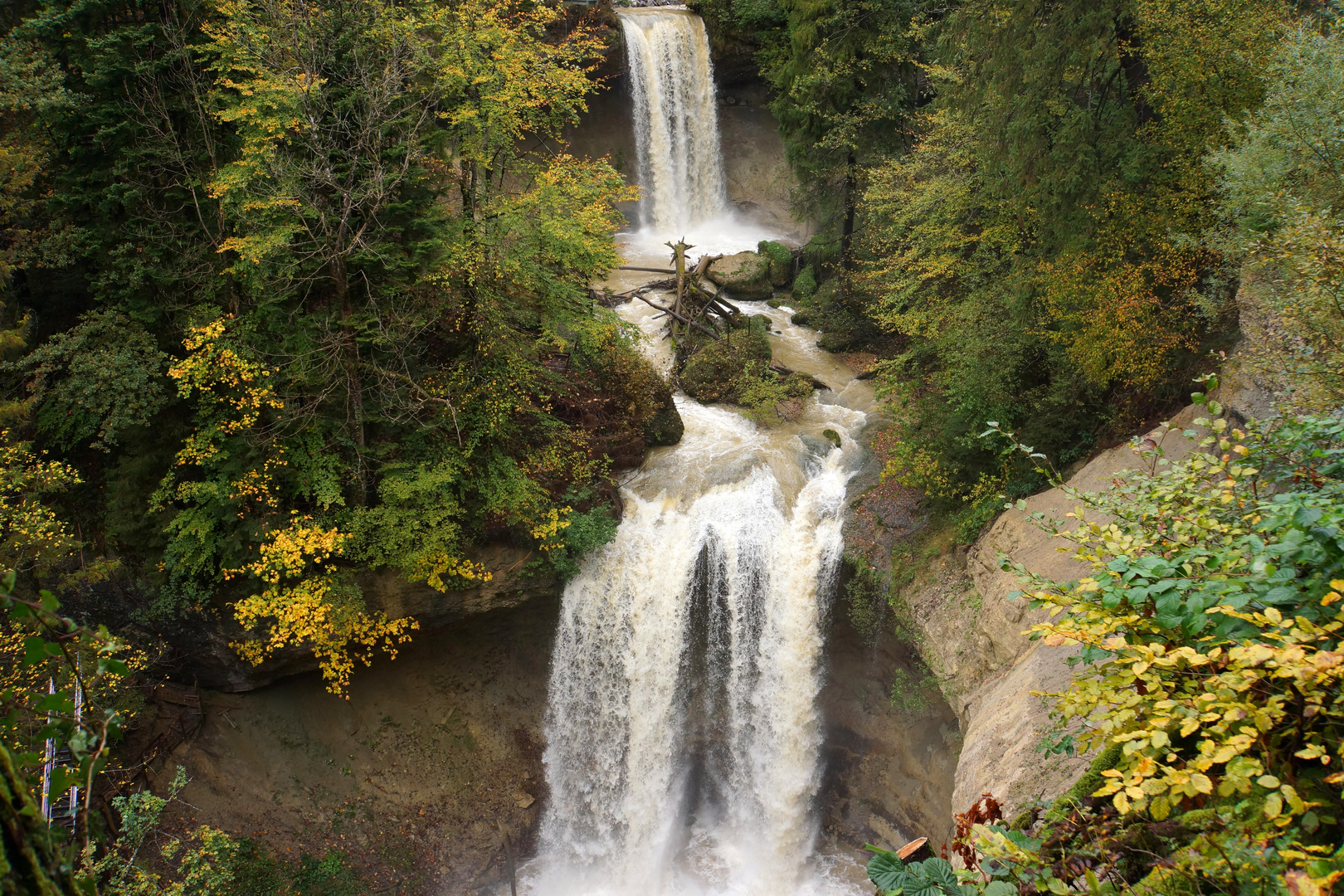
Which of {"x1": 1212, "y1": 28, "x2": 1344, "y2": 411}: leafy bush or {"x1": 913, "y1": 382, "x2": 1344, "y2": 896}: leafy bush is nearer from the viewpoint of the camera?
{"x1": 913, "y1": 382, "x2": 1344, "y2": 896}: leafy bush

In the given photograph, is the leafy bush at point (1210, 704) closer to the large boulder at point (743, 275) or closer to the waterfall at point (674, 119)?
the large boulder at point (743, 275)

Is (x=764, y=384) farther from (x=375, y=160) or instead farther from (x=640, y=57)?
(x=640, y=57)

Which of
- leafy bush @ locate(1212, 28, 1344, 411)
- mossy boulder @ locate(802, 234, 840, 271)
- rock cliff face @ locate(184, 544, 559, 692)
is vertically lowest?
Result: rock cliff face @ locate(184, 544, 559, 692)

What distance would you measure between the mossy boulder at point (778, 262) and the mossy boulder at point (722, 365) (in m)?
5.52

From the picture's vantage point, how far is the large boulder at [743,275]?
74.7 ft

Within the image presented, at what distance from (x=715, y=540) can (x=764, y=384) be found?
4.72 metres

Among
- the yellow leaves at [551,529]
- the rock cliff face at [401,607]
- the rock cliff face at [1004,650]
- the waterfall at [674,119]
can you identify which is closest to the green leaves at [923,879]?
the rock cliff face at [1004,650]

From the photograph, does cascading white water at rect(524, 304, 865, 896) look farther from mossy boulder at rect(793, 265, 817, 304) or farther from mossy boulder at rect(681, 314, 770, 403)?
mossy boulder at rect(793, 265, 817, 304)

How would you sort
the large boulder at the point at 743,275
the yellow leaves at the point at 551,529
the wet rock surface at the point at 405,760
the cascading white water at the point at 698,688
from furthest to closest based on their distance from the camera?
the large boulder at the point at 743,275 → the cascading white water at the point at 698,688 → the wet rock surface at the point at 405,760 → the yellow leaves at the point at 551,529

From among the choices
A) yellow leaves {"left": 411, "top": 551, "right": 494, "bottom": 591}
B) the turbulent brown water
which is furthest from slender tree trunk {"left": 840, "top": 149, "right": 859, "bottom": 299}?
yellow leaves {"left": 411, "top": 551, "right": 494, "bottom": 591}

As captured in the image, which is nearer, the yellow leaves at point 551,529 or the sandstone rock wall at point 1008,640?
the sandstone rock wall at point 1008,640

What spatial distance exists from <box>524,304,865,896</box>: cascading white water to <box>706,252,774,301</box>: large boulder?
29.1 ft

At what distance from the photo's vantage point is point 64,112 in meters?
11.0

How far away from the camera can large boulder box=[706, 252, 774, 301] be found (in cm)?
2278
